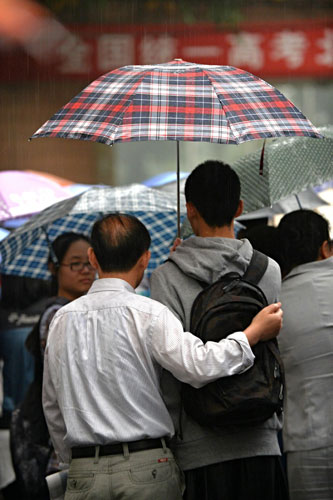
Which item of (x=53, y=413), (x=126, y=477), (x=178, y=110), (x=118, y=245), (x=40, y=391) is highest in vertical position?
(x=178, y=110)

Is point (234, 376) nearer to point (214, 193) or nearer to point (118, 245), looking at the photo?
point (118, 245)

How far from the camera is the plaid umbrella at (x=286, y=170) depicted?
521cm

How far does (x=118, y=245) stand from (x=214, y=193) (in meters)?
0.45

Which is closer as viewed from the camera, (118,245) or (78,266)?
(118,245)

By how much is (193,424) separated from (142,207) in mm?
2293

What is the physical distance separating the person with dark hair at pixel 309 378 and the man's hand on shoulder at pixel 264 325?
24.6 inches

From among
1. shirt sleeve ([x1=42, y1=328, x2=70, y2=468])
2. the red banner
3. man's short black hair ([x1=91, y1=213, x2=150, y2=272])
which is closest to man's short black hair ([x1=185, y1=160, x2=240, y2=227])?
man's short black hair ([x1=91, y1=213, x2=150, y2=272])

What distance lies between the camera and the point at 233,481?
3.50m

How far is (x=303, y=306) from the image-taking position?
4.11m

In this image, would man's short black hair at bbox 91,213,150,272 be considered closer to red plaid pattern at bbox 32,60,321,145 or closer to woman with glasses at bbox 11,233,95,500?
red plaid pattern at bbox 32,60,321,145

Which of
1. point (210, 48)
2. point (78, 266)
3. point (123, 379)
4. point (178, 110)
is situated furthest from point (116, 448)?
point (210, 48)

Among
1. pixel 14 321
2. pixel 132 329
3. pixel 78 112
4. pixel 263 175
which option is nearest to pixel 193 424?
pixel 132 329

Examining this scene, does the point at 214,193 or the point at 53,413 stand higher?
the point at 214,193

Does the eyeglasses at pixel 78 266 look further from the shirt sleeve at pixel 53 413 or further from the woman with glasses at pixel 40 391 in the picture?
the shirt sleeve at pixel 53 413
